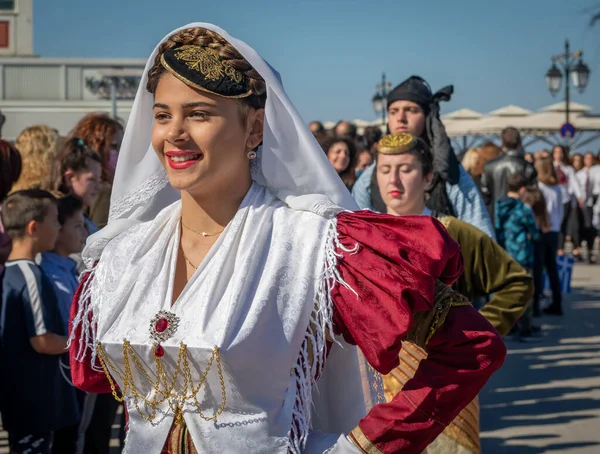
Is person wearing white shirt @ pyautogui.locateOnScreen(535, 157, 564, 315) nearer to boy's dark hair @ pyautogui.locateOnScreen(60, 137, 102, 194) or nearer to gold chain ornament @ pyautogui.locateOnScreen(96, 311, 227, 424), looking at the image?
boy's dark hair @ pyautogui.locateOnScreen(60, 137, 102, 194)

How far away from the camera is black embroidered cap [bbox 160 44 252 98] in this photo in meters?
2.48

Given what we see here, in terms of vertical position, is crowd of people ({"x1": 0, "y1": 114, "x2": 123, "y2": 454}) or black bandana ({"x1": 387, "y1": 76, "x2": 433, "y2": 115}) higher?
black bandana ({"x1": 387, "y1": 76, "x2": 433, "y2": 115})

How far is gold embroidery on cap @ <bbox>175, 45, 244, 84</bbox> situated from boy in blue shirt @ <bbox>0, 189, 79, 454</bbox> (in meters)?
2.22

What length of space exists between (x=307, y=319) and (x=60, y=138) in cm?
448

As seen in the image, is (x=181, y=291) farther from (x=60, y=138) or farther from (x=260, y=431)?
(x=60, y=138)

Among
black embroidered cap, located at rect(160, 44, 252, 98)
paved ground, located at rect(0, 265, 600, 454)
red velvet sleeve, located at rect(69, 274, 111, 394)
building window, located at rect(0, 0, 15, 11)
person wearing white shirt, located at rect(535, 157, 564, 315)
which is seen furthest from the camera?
building window, located at rect(0, 0, 15, 11)

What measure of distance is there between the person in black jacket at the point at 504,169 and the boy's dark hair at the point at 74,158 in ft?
18.7

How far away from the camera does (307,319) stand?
2426 mm

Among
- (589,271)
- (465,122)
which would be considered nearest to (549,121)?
(465,122)

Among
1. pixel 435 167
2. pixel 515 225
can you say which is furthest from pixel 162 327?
pixel 515 225

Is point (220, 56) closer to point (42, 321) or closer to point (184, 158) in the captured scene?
point (184, 158)

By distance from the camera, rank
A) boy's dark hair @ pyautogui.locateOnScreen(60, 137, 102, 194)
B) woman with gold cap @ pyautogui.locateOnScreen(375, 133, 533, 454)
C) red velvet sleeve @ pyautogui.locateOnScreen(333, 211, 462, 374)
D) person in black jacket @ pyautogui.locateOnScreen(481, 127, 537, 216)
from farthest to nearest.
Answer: person in black jacket @ pyautogui.locateOnScreen(481, 127, 537, 216)
boy's dark hair @ pyautogui.locateOnScreen(60, 137, 102, 194)
woman with gold cap @ pyautogui.locateOnScreen(375, 133, 533, 454)
red velvet sleeve @ pyautogui.locateOnScreen(333, 211, 462, 374)

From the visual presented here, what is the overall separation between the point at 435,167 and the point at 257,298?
3.18 meters

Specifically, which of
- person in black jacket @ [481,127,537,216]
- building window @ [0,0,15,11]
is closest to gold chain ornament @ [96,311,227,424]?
person in black jacket @ [481,127,537,216]
